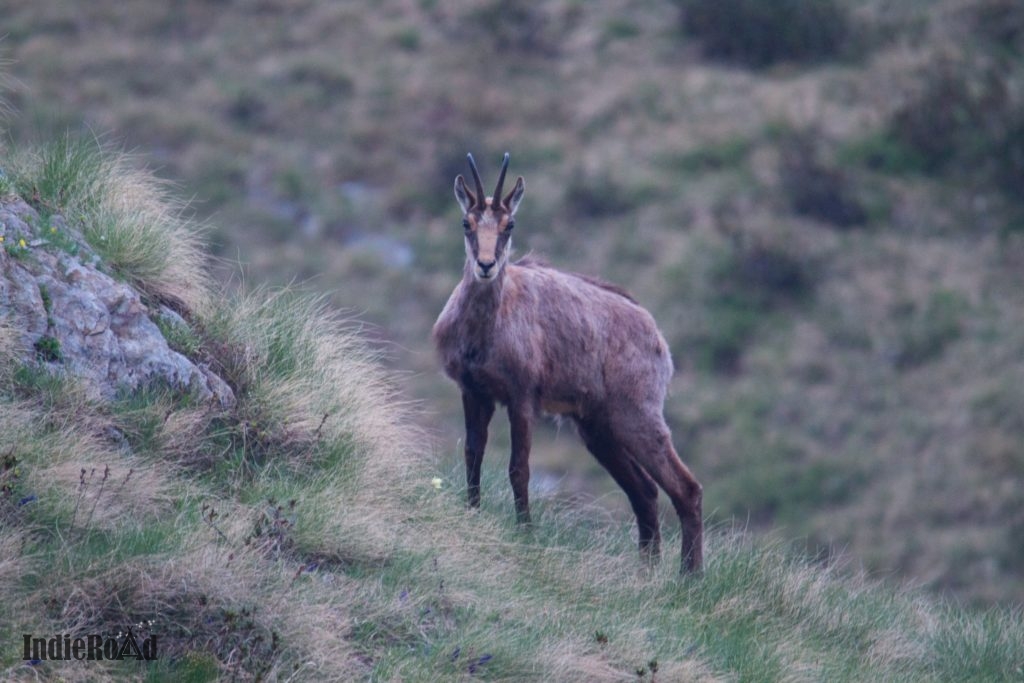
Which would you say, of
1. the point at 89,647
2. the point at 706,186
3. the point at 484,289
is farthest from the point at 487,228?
the point at 706,186

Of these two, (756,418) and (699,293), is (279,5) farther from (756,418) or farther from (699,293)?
(756,418)

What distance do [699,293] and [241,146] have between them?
34.9ft

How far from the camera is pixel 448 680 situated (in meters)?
5.95

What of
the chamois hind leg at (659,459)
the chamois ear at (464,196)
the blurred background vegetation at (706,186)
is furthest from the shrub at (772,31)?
the chamois ear at (464,196)

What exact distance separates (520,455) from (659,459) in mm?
1167

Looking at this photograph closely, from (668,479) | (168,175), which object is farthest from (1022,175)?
(668,479)

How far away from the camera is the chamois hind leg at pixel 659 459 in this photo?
885 cm

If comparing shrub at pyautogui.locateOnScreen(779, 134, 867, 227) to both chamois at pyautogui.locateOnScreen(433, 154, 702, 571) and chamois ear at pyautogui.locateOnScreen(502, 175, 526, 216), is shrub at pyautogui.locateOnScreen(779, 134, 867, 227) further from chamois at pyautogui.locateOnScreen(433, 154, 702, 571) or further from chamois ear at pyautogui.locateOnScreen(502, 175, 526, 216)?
chamois ear at pyautogui.locateOnScreen(502, 175, 526, 216)

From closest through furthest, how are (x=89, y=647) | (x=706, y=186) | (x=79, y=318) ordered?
(x=89, y=647) < (x=79, y=318) < (x=706, y=186)

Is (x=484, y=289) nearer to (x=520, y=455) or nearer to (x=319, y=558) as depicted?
(x=520, y=455)

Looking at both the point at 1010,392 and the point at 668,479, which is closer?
the point at 668,479

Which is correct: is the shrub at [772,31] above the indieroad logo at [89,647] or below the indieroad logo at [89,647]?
above

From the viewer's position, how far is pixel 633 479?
9227 mm

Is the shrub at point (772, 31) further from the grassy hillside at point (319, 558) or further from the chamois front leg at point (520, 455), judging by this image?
the chamois front leg at point (520, 455)
